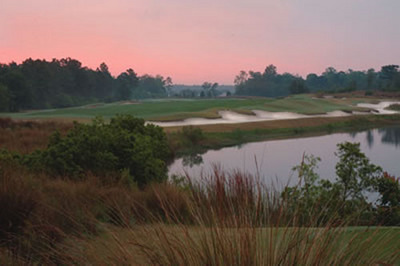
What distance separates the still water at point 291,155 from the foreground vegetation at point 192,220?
7541 mm

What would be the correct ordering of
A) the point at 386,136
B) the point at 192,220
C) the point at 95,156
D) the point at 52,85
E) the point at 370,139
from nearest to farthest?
the point at 192,220 → the point at 95,156 → the point at 370,139 → the point at 386,136 → the point at 52,85

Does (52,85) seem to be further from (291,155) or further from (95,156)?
(95,156)

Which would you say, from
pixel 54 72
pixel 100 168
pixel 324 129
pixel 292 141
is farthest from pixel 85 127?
pixel 54 72

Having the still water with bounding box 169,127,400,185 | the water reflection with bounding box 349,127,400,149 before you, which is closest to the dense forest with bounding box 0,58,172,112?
the still water with bounding box 169,127,400,185

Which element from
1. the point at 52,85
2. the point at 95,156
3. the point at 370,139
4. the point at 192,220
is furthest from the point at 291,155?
the point at 52,85

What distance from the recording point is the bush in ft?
42.4

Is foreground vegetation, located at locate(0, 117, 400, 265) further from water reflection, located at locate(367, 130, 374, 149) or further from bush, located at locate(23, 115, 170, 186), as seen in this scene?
water reflection, located at locate(367, 130, 374, 149)

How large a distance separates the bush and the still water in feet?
14.1

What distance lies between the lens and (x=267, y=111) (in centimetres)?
7850

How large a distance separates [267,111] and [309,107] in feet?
34.7

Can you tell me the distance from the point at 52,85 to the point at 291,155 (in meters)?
79.7

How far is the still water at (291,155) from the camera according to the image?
2356 centimetres

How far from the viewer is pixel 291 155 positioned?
31.1m

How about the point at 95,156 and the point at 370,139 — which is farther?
the point at 370,139
